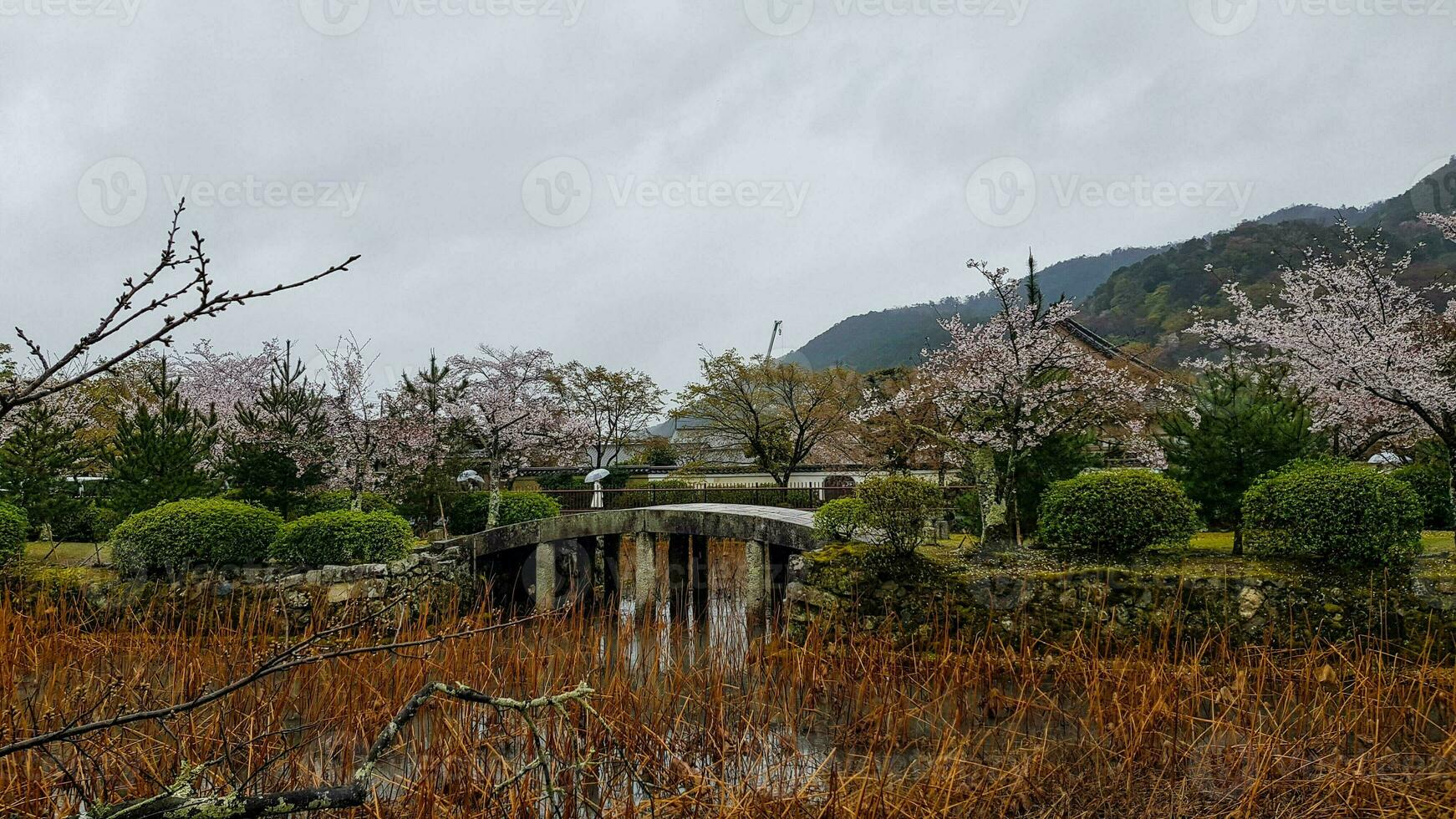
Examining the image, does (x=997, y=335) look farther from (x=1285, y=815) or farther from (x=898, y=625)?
(x=1285, y=815)

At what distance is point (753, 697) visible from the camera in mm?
5277

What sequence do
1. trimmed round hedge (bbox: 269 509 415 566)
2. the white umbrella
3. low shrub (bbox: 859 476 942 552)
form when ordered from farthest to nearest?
the white umbrella, trimmed round hedge (bbox: 269 509 415 566), low shrub (bbox: 859 476 942 552)

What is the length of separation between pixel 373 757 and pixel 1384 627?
8841 millimetres

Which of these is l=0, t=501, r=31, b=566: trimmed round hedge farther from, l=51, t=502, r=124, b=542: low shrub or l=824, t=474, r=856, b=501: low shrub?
l=824, t=474, r=856, b=501: low shrub

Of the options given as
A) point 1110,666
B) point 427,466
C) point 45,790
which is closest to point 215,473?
point 427,466

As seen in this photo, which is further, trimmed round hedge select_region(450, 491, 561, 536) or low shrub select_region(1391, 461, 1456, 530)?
trimmed round hedge select_region(450, 491, 561, 536)

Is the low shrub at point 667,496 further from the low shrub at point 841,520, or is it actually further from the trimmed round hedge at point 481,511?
the low shrub at point 841,520

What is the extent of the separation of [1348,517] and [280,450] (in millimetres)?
16163

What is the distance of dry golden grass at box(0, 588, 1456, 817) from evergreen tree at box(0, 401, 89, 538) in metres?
8.20

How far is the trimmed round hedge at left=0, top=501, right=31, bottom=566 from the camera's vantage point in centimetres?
1023

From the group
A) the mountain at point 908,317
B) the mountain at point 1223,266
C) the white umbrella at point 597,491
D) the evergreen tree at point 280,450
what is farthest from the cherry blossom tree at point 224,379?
the mountain at point 908,317

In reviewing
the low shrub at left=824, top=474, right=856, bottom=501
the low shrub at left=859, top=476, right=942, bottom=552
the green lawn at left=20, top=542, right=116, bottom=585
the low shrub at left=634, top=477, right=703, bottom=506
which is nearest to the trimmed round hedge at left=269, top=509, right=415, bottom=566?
the green lawn at left=20, top=542, right=116, bottom=585

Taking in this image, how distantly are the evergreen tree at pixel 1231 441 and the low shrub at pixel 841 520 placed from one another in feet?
15.2

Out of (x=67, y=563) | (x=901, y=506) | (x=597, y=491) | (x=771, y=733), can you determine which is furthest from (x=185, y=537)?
(x=597, y=491)
